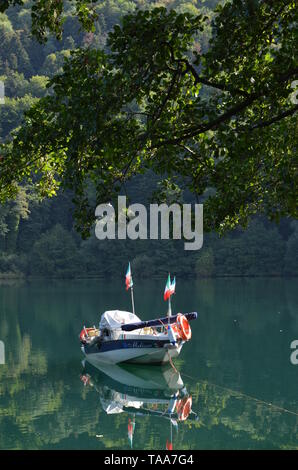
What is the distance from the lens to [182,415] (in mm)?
20609

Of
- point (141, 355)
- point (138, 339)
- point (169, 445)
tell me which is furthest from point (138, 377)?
point (169, 445)

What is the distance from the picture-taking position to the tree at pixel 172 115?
9164mm

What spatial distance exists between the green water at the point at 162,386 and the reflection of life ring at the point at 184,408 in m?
0.22

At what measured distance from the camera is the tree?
361 inches

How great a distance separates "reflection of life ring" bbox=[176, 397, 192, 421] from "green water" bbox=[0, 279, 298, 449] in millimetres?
224

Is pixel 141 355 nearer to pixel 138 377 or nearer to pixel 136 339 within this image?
pixel 136 339

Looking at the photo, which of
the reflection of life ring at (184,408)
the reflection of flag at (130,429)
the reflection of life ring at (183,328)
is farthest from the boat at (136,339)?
the reflection of flag at (130,429)

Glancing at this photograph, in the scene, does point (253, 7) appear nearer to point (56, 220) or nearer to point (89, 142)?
point (89, 142)

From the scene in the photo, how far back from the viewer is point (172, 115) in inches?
424

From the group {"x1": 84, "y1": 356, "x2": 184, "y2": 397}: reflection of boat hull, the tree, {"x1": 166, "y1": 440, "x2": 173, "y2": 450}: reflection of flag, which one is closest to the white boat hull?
{"x1": 84, "y1": 356, "x2": 184, "y2": 397}: reflection of boat hull

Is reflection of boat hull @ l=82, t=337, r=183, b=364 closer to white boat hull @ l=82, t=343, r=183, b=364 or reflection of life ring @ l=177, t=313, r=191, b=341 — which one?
white boat hull @ l=82, t=343, r=183, b=364

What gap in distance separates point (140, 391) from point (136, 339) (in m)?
3.53

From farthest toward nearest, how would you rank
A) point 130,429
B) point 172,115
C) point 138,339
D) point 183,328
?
1. point 138,339
2. point 183,328
3. point 130,429
4. point 172,115

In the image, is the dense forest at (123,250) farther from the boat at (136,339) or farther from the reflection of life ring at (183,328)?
the reflection of life ring at (183,328)
